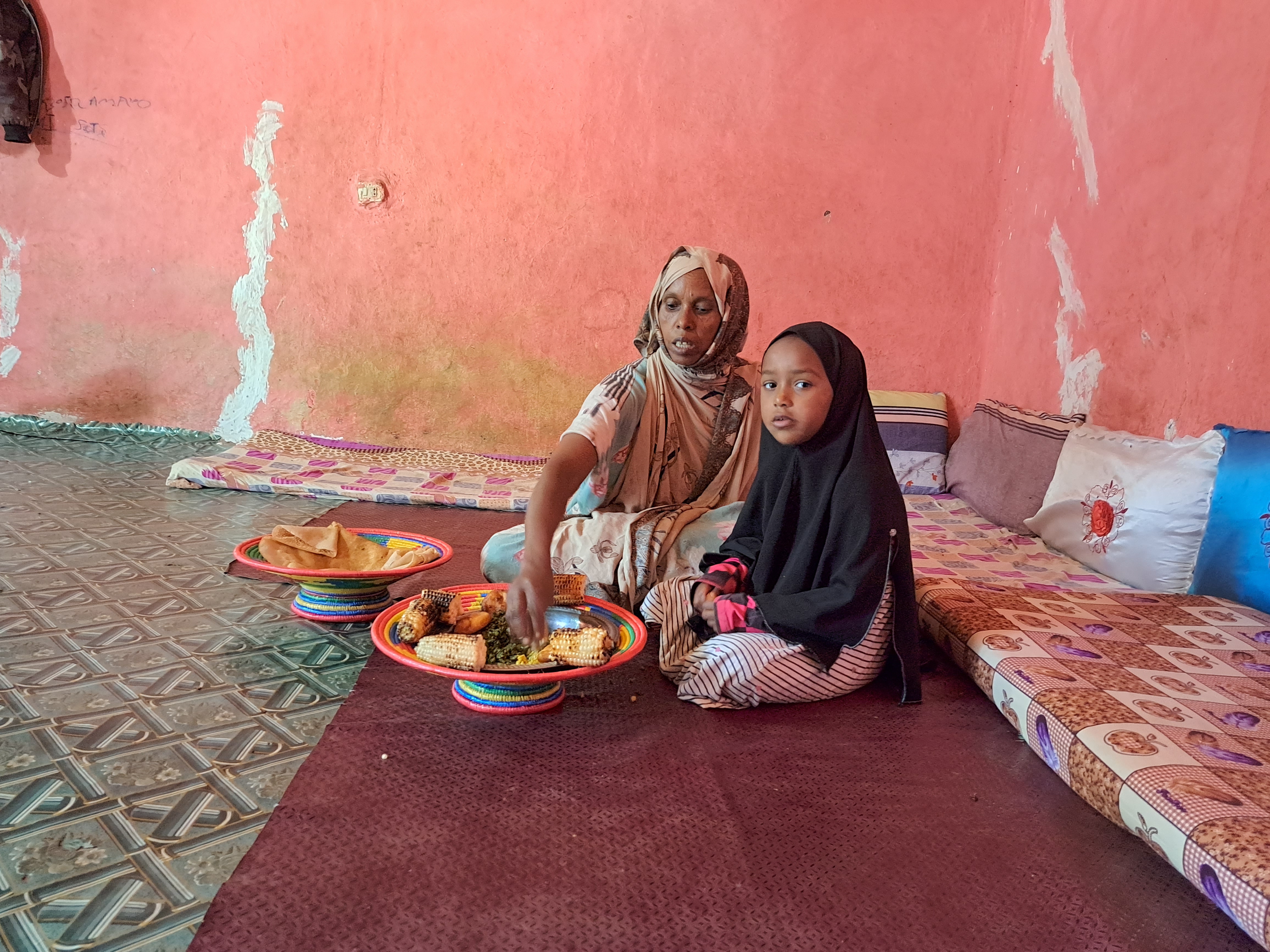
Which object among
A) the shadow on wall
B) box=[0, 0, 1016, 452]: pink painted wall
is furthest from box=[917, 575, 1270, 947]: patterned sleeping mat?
the shadow on wall

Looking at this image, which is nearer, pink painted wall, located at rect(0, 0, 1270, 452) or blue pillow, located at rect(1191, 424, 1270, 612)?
blue pillow, located at rect(1191, 424, 1270, 612)

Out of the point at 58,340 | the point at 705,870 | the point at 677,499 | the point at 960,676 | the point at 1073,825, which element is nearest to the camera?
the point at 705,870

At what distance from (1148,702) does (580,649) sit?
123cm

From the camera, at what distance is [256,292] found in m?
5.08

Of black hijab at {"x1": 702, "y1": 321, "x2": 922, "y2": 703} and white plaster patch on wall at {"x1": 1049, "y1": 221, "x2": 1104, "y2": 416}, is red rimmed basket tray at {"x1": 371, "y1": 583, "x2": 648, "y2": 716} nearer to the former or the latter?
black hijab at {"x1": 702, "y1": 321, "x2": 922, "y2": 703}

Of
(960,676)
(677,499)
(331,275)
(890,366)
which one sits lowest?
(960,676)

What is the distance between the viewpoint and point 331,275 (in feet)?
16.7

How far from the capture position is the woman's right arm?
5.52ft

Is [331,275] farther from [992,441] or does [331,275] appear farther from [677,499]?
[992,441]

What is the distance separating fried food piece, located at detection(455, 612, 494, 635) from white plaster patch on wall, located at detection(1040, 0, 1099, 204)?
3.42m

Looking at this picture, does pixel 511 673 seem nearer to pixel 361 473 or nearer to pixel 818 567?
pixel 818 567

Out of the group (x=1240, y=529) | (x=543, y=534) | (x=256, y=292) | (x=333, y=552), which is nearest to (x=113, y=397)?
(x=256, y=292)

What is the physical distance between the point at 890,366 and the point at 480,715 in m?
3.87

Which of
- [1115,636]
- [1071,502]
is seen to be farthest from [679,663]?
[1071,502]
